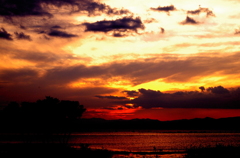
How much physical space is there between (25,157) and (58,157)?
6.27 metres

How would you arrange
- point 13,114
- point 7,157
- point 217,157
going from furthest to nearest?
1. point 13,114
2. point 217,157
3. point 7,157

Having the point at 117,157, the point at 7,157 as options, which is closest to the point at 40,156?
the point at 7,157

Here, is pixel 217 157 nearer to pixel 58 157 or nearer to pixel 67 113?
pixel 58 157

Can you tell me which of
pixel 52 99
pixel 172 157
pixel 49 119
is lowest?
pixel 172 157

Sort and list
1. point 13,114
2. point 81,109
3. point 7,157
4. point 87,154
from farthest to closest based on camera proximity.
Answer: point 13,114, point 81,109, point 87,154, point 7,157

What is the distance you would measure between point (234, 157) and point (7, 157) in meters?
43.2

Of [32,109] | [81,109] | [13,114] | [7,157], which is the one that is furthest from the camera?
[13,114]

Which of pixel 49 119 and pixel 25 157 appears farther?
pixel 49 119

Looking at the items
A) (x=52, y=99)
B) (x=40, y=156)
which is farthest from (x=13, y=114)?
(x=40, y=156)

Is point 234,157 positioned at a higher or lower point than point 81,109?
lower

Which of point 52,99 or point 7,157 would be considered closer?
point 7,157

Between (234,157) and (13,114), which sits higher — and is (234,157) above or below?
below

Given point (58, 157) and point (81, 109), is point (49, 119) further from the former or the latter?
point (58, 157)

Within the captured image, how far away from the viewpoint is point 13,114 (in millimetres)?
101375
